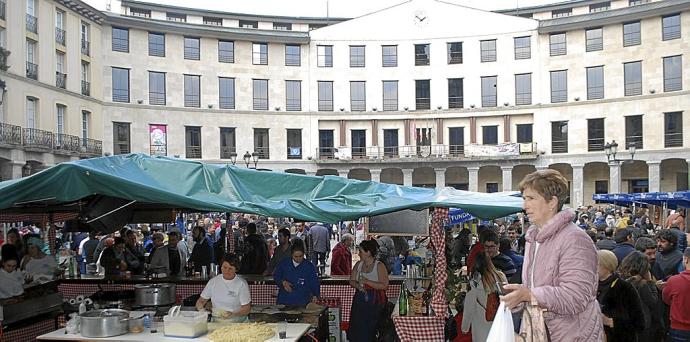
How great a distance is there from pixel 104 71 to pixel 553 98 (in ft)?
105

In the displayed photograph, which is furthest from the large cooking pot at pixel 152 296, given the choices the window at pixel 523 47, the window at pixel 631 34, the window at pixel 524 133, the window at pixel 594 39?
the window at pixel 631 34

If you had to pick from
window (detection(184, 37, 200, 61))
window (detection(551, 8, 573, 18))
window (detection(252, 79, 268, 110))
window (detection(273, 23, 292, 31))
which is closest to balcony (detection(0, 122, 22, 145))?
window (detection(184, 37, 200, 61))

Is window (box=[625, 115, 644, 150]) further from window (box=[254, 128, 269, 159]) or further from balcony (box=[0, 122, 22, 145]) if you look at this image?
balcony (box=[0, 122, 22, 145])

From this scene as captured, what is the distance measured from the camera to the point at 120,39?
3981 cm

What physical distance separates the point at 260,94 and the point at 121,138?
10559mm

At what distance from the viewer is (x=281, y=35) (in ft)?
142

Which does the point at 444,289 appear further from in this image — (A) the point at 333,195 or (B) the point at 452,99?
(B) the point at 452,99

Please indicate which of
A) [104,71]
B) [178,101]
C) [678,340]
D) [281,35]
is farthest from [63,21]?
[678,340]

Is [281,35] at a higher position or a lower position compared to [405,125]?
higher

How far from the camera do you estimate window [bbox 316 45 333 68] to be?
44406 mm

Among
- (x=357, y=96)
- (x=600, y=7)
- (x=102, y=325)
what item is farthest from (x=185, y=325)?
(x=600, y=7)

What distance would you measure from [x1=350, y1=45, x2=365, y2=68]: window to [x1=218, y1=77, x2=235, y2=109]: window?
30.6 ft

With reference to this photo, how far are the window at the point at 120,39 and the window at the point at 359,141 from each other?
1761 centimetres

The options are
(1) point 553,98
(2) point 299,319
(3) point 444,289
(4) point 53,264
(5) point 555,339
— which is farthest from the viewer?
(1) point 553,98
